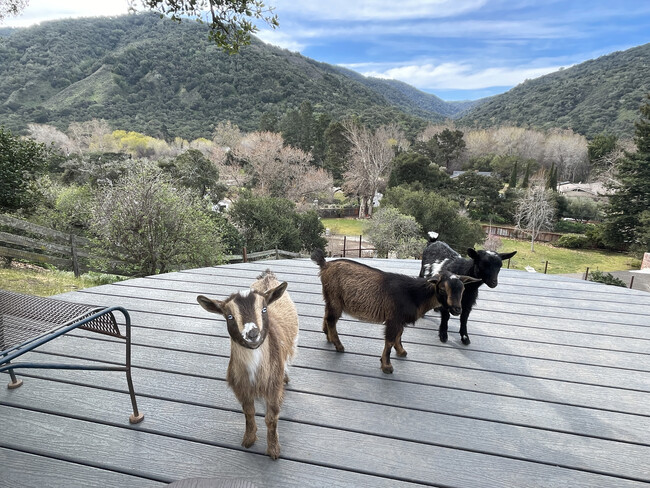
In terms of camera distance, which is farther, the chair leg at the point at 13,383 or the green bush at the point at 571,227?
the green bush at the point at 571,227

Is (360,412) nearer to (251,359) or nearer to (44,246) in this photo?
(251,359)

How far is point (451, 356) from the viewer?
7.95 ft

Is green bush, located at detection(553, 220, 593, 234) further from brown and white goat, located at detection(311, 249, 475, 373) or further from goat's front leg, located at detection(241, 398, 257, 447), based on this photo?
goat's front leg, located at detection(241, 398, 257, 447)

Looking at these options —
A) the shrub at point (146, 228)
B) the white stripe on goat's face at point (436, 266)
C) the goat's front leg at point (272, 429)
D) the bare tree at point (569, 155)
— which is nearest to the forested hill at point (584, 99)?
the bare tree at point (569, 155)

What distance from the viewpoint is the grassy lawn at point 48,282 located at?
5.41 metres

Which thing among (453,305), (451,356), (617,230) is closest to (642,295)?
(451,356)

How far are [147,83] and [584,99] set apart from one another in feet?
243

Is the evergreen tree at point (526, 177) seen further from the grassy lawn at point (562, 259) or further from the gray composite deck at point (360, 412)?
the gray composite deck at point (360, 412)

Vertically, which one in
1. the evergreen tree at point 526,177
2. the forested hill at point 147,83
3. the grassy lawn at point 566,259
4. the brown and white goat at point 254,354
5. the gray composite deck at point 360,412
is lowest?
the grassy lawn at point 566,259

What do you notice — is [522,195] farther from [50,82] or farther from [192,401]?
[50,82]

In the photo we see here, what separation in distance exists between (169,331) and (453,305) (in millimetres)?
2031

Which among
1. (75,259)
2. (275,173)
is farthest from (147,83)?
(75,259)

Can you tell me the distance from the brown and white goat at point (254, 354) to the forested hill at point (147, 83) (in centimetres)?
4264

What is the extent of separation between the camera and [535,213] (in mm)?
26391
